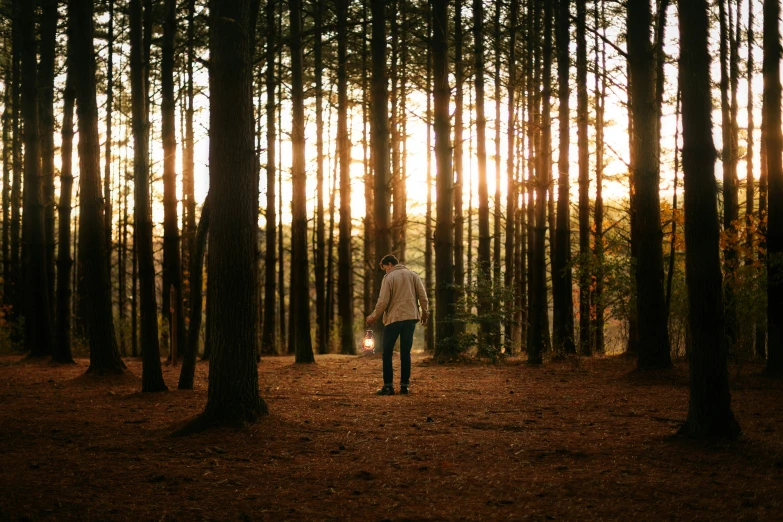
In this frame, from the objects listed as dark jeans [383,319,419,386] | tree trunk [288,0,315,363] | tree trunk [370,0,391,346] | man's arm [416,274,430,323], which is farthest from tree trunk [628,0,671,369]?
tree trunk [288,0,315,363]

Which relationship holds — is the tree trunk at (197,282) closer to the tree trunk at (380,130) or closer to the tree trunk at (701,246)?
the tree trunk at (701,246)

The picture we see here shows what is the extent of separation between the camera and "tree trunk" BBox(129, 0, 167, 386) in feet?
35.4

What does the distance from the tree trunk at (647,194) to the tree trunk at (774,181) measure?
1836 millimetres

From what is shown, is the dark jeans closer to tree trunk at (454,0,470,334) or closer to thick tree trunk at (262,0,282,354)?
tree trunk at (454,0,470,334)

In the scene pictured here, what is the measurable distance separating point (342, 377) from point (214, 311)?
628cm

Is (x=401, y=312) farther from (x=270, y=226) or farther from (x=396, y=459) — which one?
(x=270, y=226)

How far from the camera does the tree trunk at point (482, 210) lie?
53.7 feet

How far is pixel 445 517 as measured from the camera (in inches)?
177

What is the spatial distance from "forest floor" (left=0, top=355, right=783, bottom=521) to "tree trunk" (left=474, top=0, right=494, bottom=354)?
19.0 ft

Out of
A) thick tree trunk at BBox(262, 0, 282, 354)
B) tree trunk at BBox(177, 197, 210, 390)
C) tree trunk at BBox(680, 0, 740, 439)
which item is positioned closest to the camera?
tree trunk at BBox(680, 0, 740, 439)

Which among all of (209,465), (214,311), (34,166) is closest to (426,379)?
(214,311)

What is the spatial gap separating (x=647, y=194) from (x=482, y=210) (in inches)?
381

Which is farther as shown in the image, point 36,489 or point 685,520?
point 36,489

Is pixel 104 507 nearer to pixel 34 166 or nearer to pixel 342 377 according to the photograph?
pixel 342 377
